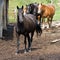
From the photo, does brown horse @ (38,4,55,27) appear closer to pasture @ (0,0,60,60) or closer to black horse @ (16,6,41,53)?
pasture @ (0,0,60,60)

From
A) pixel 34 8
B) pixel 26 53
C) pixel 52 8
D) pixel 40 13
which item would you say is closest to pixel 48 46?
pixel 26 53

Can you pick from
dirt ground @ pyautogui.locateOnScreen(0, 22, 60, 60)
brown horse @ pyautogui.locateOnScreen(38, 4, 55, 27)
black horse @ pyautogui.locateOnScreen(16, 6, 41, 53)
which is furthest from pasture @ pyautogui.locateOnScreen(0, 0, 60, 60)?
brown horse @ pyautogui.locateOnScreen(38, 4, 55, 27)

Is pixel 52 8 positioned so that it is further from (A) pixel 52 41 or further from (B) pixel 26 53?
(B) pixel 26 53

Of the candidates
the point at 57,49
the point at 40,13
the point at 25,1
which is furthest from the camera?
the point at 25,1

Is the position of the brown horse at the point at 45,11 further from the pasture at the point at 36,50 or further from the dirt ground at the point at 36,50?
the dirt ground at the point at 36,50

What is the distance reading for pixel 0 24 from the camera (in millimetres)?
16188

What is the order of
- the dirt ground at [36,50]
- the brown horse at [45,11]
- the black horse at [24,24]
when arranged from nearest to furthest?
1. the dirt ground at [36,50]
2. the black horse at [24,24]
3. the brown horse at [45,11]

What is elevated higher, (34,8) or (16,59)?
(34,8)

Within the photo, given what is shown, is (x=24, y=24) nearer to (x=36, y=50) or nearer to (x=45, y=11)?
(x=36, y=50)

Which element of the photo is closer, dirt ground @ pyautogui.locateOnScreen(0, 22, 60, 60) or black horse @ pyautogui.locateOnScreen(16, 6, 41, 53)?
dirt ground @ pyautogui.locateOnScreen(0, 22, 60, 60)

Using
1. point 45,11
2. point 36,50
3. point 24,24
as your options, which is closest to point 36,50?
point 36,50

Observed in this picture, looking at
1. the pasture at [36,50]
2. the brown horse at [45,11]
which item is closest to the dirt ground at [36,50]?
the pasture at [36,50]

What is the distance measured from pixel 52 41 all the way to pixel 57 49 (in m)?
2.01

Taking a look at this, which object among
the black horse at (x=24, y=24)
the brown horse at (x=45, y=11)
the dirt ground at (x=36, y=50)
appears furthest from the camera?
the brown horse at (x=45, y=11)
